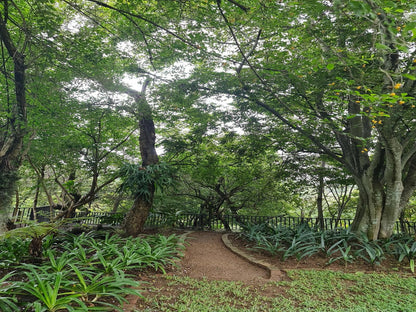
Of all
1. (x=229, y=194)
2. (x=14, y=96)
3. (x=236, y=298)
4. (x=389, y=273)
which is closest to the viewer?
(x=236, y=298)

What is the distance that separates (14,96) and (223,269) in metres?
5.61

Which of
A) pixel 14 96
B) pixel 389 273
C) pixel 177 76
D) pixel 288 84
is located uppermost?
pixel 177 76

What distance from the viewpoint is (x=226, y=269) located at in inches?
156

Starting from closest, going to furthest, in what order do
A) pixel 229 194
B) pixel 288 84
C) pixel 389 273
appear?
pixel 389 273 → pixel 288 84 → pixel 229 194

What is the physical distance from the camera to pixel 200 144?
7.59 metres

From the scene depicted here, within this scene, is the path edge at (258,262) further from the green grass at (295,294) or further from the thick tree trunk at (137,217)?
the thick tree trunk at (137,217)

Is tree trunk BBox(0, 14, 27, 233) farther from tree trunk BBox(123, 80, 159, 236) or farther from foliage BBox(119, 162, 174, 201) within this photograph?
tree trunk BBox(123, 80, 159, 236)

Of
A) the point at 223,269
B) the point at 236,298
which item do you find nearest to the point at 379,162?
the point at 223,269

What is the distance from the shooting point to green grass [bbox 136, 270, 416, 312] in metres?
2.44

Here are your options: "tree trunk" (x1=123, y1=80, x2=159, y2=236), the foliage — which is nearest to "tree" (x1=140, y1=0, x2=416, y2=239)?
"tree trunk" (x1=123, y1=80, x2=159, y2=236)

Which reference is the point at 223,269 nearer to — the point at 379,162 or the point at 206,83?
the point at 379,162

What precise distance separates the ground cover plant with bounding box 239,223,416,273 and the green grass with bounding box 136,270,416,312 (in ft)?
2.07

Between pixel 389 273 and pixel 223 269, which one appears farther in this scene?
pixel 223 269

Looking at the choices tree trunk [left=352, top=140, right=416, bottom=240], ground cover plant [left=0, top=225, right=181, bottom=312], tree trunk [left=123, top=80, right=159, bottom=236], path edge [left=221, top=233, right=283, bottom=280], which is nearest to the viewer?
ground cover plant [left=0, top=225, right=181, bottom=312]
